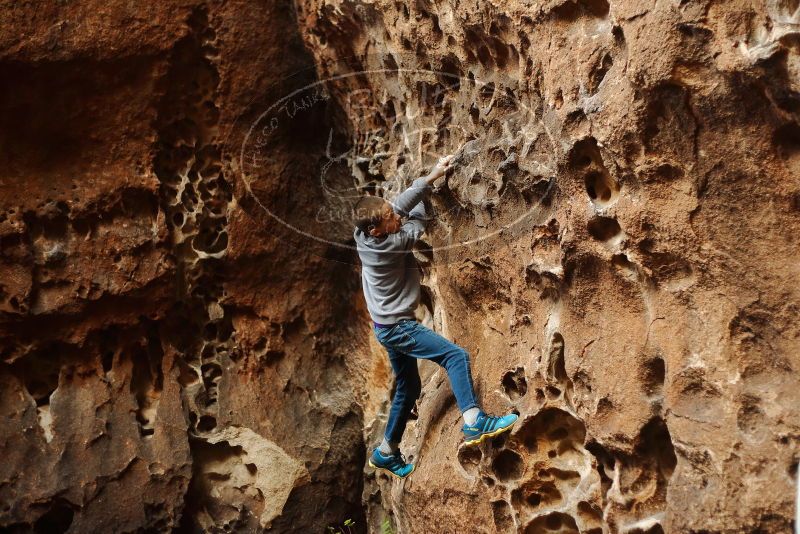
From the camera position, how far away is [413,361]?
171 inches

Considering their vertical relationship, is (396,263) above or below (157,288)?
above

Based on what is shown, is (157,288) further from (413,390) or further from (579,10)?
(579,10)

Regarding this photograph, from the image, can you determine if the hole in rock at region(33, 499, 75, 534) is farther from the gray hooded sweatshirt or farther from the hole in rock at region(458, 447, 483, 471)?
the hole in rock at region(458, 447, 483, 471)

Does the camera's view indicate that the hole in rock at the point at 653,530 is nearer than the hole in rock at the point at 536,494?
Yes

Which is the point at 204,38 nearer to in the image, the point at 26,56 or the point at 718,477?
the point at 26,56

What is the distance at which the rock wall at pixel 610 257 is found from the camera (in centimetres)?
296

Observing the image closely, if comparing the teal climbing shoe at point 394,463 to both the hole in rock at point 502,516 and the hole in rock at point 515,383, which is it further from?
the hole in rock at point 515,383

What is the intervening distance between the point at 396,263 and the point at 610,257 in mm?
1067

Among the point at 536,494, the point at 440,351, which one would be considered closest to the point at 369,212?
the point at 440,351

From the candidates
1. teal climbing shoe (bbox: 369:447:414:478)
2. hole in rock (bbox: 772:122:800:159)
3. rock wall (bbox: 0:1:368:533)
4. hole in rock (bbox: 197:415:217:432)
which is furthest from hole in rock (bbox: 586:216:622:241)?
hole in rock (bbox: 197:415:217:432)

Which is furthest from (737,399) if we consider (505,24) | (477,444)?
(505,24)

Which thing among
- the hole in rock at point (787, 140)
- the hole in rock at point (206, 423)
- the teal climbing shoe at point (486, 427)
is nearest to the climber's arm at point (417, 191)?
the teal climbing shoe at point (486, 427)

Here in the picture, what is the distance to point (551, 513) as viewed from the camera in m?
3.77

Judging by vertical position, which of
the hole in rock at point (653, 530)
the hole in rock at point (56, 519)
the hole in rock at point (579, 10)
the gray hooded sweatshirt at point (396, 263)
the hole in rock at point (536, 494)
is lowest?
the hole in rock at point (56, 519)
